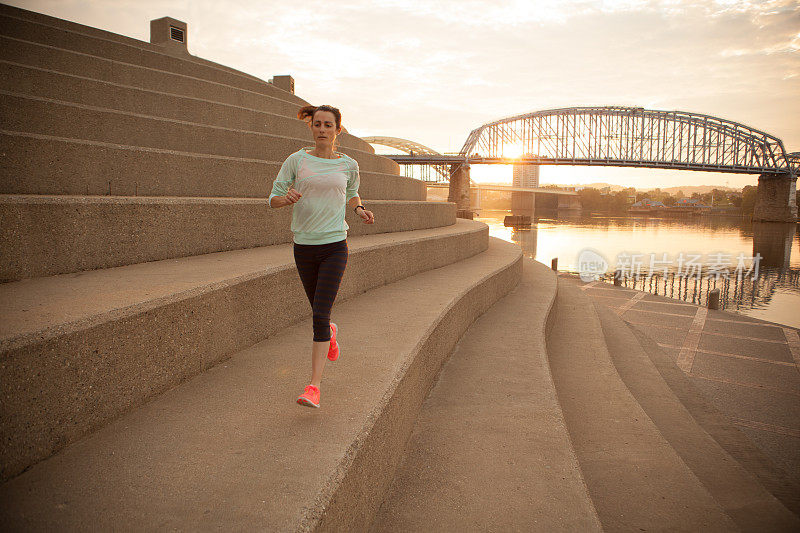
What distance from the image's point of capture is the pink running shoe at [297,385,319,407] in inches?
97.6

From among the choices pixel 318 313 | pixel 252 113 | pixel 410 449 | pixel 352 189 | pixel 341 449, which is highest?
pixel 252 113

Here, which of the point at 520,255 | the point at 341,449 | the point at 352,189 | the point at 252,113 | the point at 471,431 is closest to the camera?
the point at 341,449

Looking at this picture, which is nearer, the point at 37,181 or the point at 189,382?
the point at 189,382

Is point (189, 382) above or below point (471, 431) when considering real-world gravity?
above

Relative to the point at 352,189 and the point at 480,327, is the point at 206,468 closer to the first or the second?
the point at 352,189

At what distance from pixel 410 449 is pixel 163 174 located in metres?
3.67

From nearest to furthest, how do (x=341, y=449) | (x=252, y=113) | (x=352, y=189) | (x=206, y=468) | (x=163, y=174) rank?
(x=206, y=468) → (x=341, y=449) → (x=352, y=189) → (x=163, y=174) → (x=252, y=113)

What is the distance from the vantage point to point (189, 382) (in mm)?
2775

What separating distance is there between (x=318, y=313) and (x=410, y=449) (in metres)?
1.25

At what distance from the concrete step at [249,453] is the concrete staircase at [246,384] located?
12 mm

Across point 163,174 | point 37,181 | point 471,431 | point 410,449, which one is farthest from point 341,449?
point 163,174

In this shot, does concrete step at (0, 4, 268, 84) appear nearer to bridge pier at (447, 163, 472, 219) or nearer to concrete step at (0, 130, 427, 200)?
concrete step at (0, 130, 427, 200)

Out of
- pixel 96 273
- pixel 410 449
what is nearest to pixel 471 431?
pixel 410 449

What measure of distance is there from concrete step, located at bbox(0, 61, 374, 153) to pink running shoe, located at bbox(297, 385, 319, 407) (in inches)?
204
